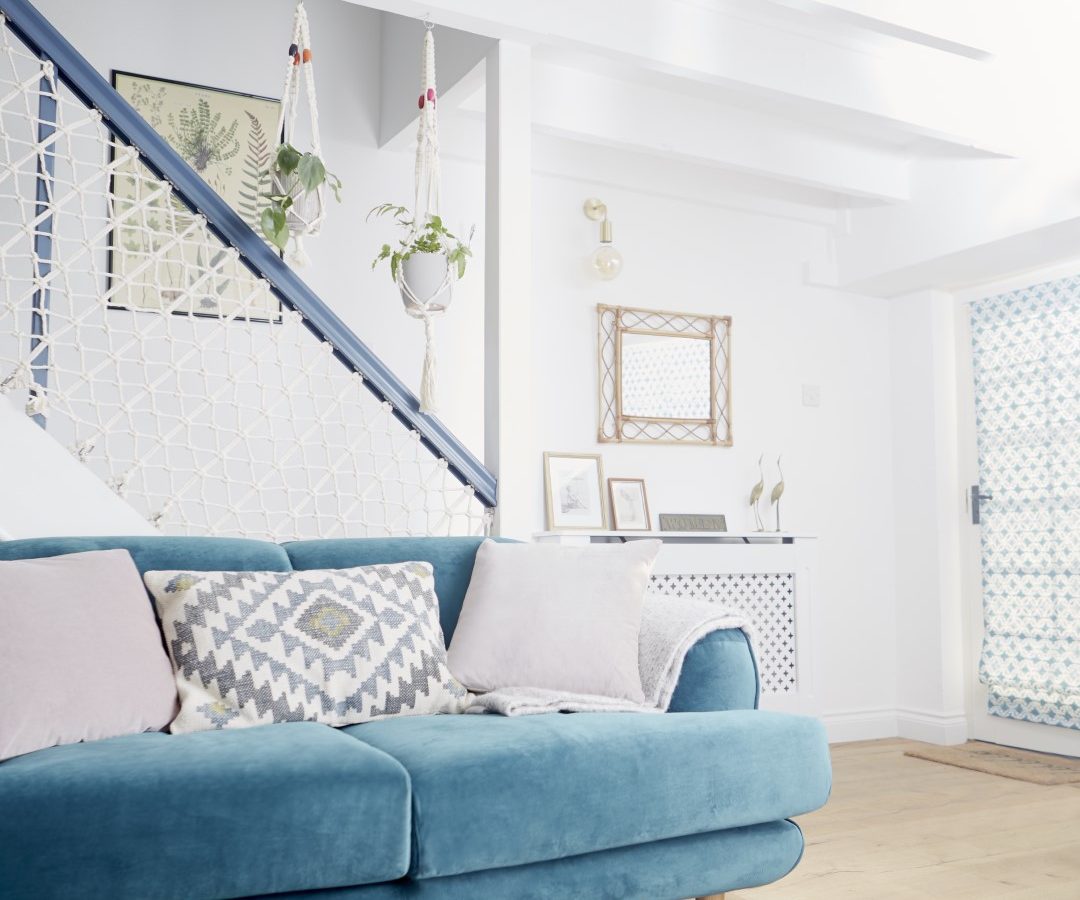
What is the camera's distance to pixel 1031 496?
15.4ft

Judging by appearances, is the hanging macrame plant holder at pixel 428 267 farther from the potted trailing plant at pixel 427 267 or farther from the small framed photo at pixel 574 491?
the small framed photo at pixel 574 491

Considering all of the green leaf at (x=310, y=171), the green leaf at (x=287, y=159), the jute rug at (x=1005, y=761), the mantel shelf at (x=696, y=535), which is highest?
the green leaf at (x=287, y=159)

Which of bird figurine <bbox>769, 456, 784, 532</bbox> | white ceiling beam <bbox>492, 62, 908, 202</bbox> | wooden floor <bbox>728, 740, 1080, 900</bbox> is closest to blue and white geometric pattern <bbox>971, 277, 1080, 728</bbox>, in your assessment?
wooden floor <bbox>728, 740, 1080, 900</bbox>

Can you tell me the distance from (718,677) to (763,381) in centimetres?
296

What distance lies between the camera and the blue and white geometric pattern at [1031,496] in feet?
14.8

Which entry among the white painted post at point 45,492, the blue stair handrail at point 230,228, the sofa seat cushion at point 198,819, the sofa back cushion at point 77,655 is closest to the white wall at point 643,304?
the blue stair handrail at point 230,228

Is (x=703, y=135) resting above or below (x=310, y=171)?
above

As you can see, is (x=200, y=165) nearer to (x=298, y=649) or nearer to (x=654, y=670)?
(x=298, y=649)

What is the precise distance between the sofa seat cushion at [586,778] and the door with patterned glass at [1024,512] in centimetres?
291

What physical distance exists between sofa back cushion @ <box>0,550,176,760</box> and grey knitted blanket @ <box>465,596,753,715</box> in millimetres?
706

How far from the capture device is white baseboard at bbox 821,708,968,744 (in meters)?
4.89

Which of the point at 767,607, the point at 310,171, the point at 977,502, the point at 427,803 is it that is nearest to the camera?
the point at 427,803

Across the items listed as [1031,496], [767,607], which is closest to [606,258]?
[767,607]

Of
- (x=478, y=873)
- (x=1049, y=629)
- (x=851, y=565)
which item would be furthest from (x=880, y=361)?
(x=478, y=873)
